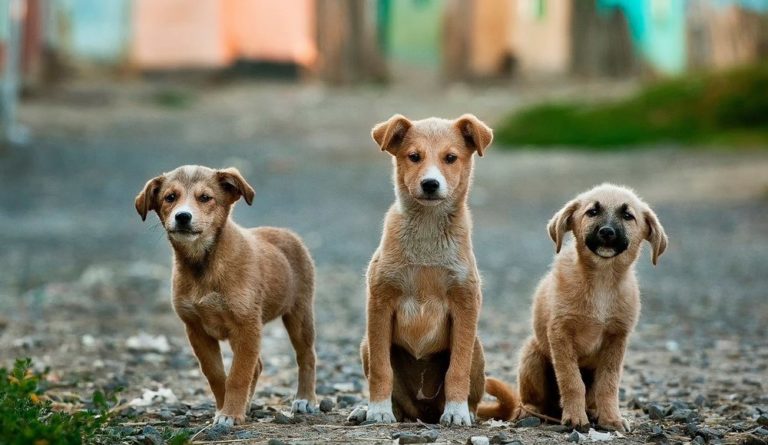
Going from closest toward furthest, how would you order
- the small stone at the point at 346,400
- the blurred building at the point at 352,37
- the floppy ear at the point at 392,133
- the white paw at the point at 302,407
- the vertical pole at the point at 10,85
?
the floppy ear at the point at 392,133 → the white paw at the point at 302,407 → the small stone at the point at 346,400 → the vertical pole at the point at 10,85 → the blurred building at the point at 352,37

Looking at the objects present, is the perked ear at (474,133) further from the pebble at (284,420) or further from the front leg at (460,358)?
the pebble at (284,420)

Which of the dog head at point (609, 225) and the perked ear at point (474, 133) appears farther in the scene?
the perked ear at point (474, 133)

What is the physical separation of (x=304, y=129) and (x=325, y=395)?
17.8 m

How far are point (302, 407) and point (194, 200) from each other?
135 cm

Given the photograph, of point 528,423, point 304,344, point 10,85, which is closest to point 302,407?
point 304,344

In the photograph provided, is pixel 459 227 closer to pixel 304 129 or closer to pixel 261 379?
pixel 261 379

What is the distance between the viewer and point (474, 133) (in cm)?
637

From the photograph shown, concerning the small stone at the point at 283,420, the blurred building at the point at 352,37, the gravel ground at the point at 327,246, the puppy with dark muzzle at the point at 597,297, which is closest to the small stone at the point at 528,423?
the gravel ground at the point at 327,246

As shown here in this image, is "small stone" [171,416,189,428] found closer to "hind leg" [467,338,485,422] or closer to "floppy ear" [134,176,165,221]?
"floppy ear" [134,176,165,221]

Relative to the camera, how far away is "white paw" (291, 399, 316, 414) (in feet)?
22.6

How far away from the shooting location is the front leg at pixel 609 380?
6.30m

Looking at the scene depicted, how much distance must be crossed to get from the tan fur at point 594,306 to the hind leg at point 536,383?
212 millimetres

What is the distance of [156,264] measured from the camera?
47.2ft

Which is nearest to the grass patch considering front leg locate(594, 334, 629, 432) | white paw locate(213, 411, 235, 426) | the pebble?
front leg locate(594, 334, 629, 432)
